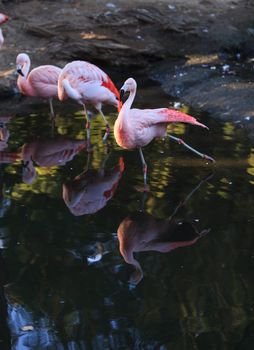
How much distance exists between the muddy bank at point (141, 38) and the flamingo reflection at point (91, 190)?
11.9ft

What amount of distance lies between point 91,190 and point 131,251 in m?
1.30

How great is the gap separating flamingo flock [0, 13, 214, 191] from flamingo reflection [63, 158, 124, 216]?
1.09 ft

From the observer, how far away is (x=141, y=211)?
5188mm

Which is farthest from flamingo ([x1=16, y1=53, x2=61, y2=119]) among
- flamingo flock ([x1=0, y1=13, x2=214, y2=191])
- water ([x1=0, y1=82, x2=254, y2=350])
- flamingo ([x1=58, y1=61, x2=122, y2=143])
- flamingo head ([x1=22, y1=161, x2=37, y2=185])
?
flamingo head ([x1=22, y1=161, x2=37, y2=185])

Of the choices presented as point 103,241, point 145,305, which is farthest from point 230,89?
point 145,305

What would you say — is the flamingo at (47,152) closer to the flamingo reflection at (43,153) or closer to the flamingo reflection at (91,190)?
the flamingo reflection at (43,153)

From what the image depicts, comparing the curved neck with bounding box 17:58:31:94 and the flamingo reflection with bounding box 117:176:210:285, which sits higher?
the flamingo reflection with bounding box 117:176:210:285

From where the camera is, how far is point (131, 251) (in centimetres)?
450

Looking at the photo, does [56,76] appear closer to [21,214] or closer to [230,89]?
[230,89]

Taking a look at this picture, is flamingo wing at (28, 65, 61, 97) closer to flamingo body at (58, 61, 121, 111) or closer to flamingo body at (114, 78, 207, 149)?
flamingo body at (58, 61, 121, 111)

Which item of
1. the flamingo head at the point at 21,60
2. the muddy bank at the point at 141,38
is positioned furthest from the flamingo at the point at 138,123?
the muddy bank at the point at 141,38

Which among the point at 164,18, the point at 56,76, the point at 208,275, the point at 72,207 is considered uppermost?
the point at 208,275

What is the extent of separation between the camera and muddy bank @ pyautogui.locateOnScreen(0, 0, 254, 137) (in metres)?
10.2

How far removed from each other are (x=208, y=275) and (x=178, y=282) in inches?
8.6
